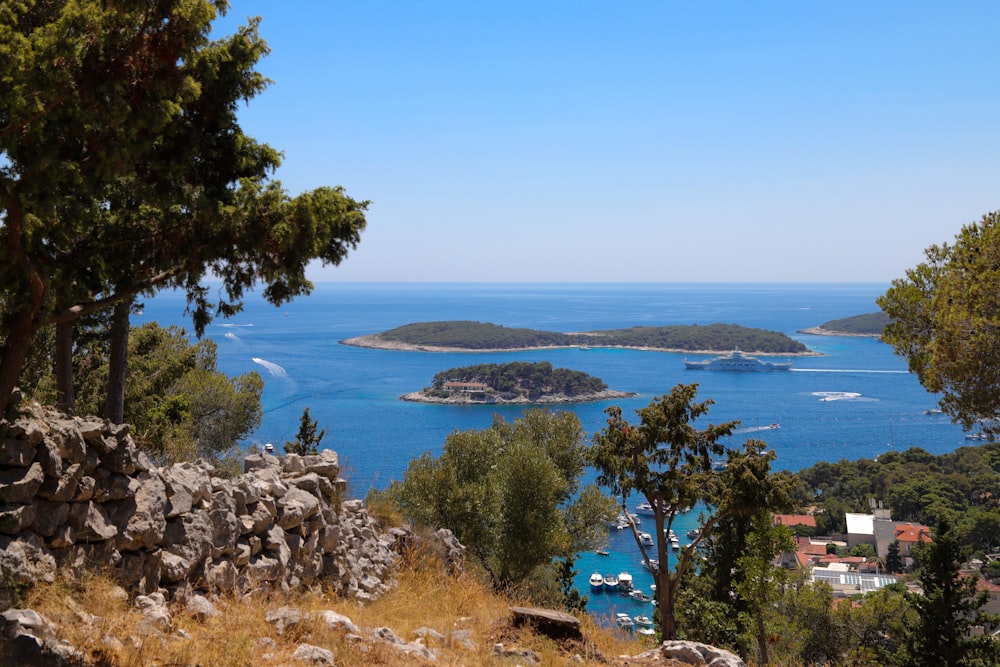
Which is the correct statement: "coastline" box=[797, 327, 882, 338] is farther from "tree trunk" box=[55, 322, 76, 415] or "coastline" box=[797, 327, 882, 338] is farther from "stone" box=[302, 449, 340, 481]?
"tree trunk" box=[55, 322, 76, 415]

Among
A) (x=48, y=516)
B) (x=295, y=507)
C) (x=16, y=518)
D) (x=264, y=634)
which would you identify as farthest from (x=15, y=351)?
(x=295, y=507)

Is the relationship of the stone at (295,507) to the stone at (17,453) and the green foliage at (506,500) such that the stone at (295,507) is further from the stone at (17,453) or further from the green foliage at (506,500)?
the green foliage at (506,500)

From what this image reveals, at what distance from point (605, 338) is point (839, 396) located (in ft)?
234

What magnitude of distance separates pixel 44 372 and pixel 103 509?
26.5 ft

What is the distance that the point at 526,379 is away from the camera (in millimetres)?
104500

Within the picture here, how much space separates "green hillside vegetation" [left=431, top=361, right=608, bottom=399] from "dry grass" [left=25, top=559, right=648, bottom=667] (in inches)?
3495

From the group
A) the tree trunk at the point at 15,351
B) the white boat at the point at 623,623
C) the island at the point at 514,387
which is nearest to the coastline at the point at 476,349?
the island at the point at 514,387

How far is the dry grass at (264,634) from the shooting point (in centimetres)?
559

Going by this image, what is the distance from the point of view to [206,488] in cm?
823

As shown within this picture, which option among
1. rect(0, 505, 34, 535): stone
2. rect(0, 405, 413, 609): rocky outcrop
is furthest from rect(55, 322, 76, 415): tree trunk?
rect(0, 505, 34, 535): stone

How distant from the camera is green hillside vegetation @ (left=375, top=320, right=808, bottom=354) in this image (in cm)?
15088

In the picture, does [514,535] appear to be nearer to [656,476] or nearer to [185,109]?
[656,476]

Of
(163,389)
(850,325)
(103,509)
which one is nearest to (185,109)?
(103,509)

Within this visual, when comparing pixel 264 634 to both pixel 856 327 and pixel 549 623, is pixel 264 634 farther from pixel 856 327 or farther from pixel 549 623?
pixel 856 327
